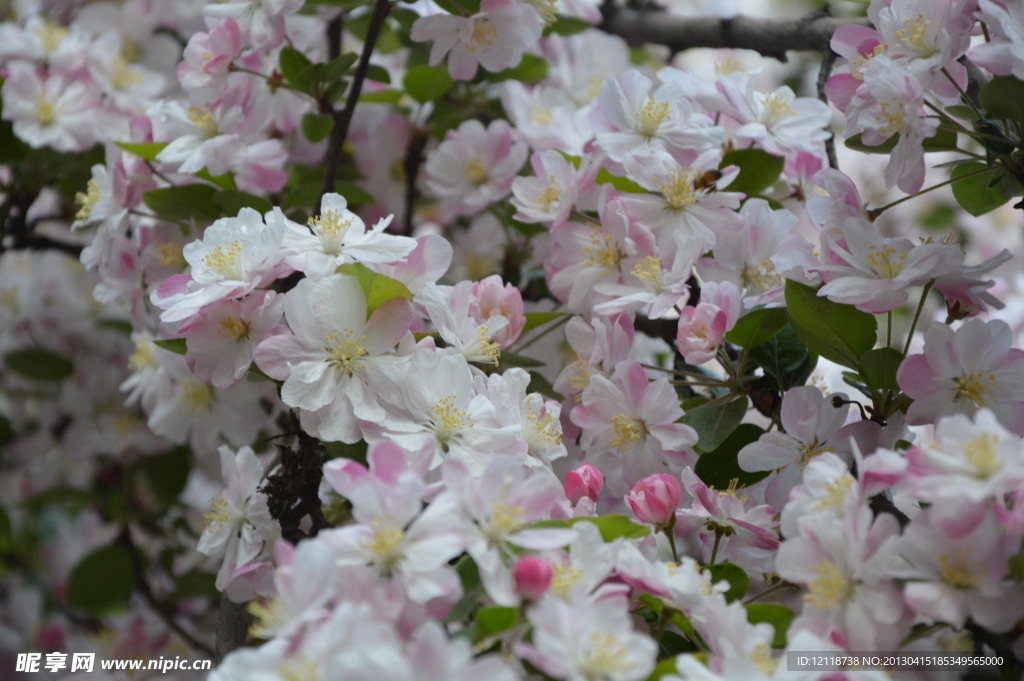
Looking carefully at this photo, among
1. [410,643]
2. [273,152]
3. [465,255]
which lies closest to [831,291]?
[410,643]

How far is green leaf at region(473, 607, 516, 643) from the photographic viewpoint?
23.8 inches

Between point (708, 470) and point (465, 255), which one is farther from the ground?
point (708, 470)

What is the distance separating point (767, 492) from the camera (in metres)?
0.86

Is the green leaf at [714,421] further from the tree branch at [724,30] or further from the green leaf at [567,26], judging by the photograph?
the green leaf at [567,26]

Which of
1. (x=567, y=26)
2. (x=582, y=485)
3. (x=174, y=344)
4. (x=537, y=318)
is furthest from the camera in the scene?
(x=567, y=26)

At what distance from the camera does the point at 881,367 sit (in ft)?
2.69

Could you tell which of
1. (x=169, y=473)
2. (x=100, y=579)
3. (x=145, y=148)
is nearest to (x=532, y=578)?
(x=145, y=148)

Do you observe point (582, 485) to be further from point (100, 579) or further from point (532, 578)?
point (100, 579)

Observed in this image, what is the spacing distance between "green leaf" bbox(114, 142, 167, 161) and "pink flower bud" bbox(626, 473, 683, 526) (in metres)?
0.74

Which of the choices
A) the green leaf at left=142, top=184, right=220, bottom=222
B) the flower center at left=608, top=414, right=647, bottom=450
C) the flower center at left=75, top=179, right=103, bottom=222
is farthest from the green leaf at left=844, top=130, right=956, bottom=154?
the flower center at left=75, top=179, right=103, bottom=222

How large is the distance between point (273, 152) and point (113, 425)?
30.6 inches

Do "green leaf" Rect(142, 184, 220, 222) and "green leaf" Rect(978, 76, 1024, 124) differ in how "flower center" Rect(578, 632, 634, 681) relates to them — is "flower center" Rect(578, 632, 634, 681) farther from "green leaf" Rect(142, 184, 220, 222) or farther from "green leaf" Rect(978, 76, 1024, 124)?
"green leaf" Rect(142, 184, 220, 222)

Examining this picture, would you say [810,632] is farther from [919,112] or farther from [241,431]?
[241,431]

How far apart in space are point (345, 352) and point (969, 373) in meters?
0.56
